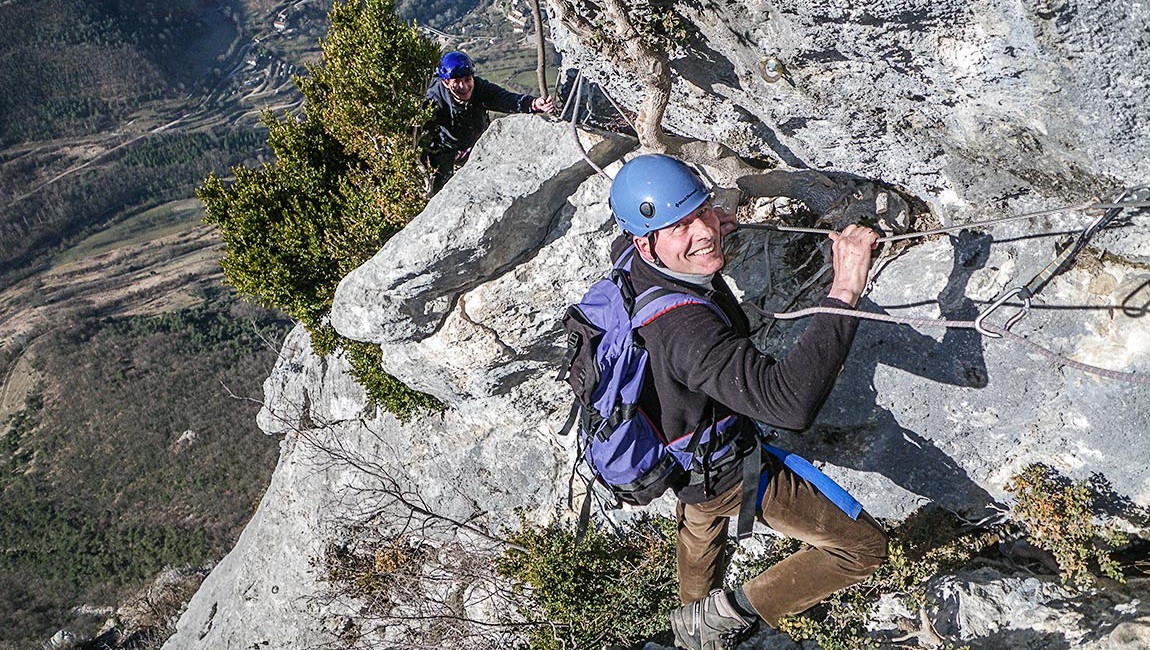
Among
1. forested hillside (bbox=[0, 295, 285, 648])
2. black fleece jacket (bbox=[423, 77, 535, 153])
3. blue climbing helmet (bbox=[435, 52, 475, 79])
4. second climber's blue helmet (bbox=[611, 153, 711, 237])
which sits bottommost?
forested hillside (bbox=[0, 295, 285, 648])

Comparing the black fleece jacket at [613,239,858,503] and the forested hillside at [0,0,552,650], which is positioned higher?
the black fleece jacket at [613,239,858,503]

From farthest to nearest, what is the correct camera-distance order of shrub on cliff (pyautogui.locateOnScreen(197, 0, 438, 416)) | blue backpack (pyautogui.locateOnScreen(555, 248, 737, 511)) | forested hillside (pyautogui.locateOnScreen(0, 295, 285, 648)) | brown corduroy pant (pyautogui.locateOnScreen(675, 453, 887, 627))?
forested hillside (pyautogui.locateOnScreen(0, 295, 285, 648)) < shrub on cliff (pyautogui.locateOnScreen(197, 0, 438, 416)) < brown corduroy pant (pyautogui.locateOnScreen(675, 453, 887, 627)) < blue backpack (pyautogui.locateOnScreen(555, 248, 737, 511))

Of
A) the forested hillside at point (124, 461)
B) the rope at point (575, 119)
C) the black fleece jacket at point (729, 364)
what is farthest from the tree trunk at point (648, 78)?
the forested hillside at point (124, 461)

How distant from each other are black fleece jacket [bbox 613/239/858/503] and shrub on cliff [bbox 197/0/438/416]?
4.61m

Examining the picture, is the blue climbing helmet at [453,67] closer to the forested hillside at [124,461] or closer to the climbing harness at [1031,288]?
the climbing harness at [1031,288]

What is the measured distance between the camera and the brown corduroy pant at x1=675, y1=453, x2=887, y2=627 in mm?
3785

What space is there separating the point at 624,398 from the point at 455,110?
5.22 meters

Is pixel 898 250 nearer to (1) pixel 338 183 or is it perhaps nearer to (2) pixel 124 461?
(1) pixel 338 183

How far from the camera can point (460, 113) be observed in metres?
7.51

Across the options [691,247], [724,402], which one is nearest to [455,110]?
[691,247]

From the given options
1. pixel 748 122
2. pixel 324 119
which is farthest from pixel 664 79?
pixel 324 119

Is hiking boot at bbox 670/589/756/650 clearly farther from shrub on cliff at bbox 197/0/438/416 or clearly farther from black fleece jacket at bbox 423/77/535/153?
black fleece jacket at bbox 423/77/535/153

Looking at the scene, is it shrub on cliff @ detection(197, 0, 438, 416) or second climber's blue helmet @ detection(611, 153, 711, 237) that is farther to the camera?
shrub on cliff @ detection(197, 0, 438, 416)

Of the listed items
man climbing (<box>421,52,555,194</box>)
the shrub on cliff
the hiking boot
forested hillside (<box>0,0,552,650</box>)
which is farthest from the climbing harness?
forested hillside (<box>0,0,552,650</box>)
